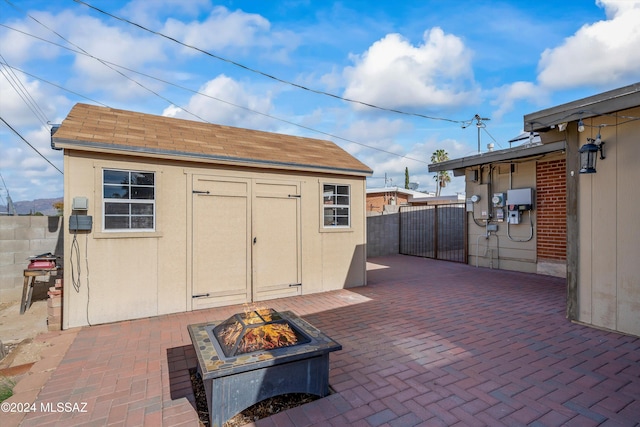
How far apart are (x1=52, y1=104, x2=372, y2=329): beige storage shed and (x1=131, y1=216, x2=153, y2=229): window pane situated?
0.05 ft

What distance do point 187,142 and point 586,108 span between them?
5.58 metres

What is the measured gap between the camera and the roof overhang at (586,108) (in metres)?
3.45

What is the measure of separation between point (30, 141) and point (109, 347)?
979 cm

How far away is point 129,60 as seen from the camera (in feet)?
27.6

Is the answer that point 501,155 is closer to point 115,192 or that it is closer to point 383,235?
point 383,235

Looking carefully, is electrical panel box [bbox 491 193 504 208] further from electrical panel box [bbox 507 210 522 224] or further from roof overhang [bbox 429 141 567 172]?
roof overhang [bbox 429 141 567 172]

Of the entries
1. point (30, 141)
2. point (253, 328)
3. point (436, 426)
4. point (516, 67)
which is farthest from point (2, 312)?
point (516, 67)

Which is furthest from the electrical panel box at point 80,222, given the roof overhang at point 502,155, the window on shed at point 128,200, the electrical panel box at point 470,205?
the electrical panel box at point 470,205

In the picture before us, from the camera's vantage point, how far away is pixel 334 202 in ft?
21.2

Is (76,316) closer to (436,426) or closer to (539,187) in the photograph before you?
(436,426)

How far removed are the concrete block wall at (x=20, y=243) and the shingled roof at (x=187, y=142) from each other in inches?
87.1

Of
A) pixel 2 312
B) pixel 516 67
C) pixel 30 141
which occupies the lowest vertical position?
pixel 2 312

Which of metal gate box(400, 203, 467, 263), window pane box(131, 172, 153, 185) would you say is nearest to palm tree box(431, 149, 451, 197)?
metal gate box(400, 203, 467, 263)

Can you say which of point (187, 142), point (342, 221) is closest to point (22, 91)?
point (187, 142)
